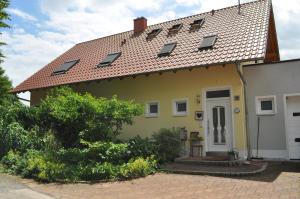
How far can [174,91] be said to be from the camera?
596 inches

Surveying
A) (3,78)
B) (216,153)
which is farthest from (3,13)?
(3,78)

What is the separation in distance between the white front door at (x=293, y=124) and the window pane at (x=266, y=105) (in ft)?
1.99

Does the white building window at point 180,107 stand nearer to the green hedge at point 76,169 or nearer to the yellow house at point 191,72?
the yellow house at point 191,72

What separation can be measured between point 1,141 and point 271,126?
10437 millimetres

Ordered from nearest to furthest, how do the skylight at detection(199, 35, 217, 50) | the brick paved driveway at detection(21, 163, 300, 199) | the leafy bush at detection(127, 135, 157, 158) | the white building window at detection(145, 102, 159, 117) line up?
the brick paved driveway at detection(21, 163, 300, 199), the leafy bush at detection(127, 135, 157, 158), the skylight at detection(199, 35, 217, 50), the white building window at detection(145, 102, 159, 117)

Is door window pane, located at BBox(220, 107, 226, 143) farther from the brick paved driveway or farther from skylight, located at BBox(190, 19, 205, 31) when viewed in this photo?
skylight, located at BBox(190, 19, 205, 31)

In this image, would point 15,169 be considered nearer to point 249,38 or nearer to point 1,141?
point 1,141

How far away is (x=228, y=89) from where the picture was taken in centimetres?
1374

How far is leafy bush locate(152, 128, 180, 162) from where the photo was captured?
42.6 ft

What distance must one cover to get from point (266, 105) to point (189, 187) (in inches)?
239

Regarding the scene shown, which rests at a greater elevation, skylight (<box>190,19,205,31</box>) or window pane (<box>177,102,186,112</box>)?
skylight (<box>190,19,205,31</box>)

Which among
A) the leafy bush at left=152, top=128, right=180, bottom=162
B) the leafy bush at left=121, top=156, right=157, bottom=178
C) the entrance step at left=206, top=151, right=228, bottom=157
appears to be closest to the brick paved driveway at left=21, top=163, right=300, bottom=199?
the leafy bush at left=121, top=156, right=157, bottom=178

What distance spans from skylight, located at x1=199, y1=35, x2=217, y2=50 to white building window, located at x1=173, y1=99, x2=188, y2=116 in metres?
2.37

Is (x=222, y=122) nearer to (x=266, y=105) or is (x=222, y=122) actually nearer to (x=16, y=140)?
(x=266, y=105)
